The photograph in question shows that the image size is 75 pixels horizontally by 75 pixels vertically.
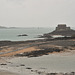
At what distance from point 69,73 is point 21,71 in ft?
22.6

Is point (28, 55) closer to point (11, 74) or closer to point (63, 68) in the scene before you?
point (63, 68)

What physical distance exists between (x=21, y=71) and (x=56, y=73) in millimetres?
5082

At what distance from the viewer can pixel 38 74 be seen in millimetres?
22109

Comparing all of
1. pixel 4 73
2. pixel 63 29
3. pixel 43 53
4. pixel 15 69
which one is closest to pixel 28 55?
pixel 43 53

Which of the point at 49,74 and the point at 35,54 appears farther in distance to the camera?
the point at 35,54

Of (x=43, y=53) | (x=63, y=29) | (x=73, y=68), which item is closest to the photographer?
(x=73, y=68)

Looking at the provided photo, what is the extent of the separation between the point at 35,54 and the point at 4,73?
51.6 feet

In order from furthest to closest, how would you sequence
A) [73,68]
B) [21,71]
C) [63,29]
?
[63,29]
[73,68]
[21,71]

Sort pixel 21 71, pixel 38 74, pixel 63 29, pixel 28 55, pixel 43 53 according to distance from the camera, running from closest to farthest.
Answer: pixel 38 74
pixel 21 71
pixel 28 55
pixel 43 53
pixel 63 29

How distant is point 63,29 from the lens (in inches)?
5320

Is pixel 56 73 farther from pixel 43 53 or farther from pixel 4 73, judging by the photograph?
pixel 43 53

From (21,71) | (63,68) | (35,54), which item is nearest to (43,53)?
(35,54)

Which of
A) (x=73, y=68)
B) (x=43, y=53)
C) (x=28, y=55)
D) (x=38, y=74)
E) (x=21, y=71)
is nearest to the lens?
(x=38, y=74)

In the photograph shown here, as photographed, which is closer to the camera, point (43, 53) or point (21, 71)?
point (21, 71)
